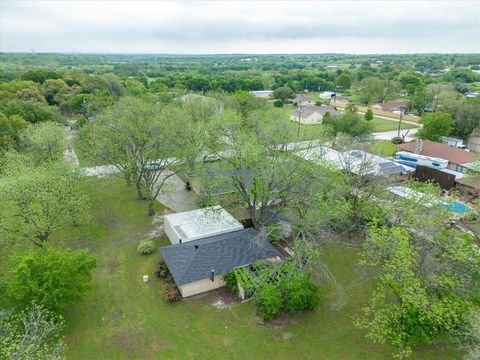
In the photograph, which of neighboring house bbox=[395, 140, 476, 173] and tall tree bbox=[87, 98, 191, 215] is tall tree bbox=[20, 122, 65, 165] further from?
neighboring house bbox=[395, 140, 476, 173]

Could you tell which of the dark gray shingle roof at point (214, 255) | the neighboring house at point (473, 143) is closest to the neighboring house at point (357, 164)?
the dark gray shingle roof at point (214, 255)

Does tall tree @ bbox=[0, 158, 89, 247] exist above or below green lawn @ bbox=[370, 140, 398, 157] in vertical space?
above

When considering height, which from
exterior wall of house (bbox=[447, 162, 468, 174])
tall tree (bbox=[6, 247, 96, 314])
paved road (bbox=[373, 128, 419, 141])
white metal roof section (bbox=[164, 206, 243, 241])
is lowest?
paved road (bbox=[373, 128, 419, 141])

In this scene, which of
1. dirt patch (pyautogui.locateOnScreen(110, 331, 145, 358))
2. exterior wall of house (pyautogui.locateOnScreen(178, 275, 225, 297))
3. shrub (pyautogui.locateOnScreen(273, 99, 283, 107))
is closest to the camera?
dirt patch (pyautogui.locateOnScreen(110, 331, 145, 358))

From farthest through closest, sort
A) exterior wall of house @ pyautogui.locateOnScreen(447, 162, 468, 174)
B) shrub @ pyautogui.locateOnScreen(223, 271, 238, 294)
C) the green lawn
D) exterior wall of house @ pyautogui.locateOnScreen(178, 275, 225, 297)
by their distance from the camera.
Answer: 1. the green lawn
2. exterior wall of house @ pyautogui.locateOnScreen(447, 162, 468, 174)
3. shrub @ pyautogui.locateOnScreen(223, 271, 238, 294)
4. exterior wall of house @ pyautogui.locateOnScreen(178, 275, 225, 297)

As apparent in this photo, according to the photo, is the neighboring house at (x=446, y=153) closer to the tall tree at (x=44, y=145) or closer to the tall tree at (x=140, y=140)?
the tall tree at (x=140, y=140)

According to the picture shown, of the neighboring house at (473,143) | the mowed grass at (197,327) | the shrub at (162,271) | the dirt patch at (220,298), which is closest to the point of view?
the mowed grass at (197,327)

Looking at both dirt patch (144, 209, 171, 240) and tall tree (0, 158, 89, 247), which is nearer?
tall tree (0, 158, 89, 247)

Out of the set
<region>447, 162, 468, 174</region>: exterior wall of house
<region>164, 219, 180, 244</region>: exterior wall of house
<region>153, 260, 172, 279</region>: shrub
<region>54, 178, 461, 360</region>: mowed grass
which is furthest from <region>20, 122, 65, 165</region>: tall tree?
<region>447, 162, 468, 174</region>: exterior wall of house
